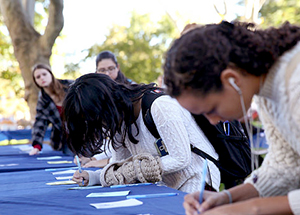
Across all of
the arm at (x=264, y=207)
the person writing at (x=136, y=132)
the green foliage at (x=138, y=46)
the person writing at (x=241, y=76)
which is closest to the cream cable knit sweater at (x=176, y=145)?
the person writing at (x=136, y=132)

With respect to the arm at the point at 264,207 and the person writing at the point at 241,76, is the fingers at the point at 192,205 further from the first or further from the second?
the arm at the point at 264,207

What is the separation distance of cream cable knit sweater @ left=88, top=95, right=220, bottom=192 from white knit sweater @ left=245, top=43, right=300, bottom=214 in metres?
0.72

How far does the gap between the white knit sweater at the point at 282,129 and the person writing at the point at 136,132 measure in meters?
0.74

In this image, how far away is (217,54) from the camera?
1117 millimetres

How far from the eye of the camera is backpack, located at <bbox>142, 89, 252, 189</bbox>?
224cm

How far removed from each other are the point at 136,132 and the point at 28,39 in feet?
25.6

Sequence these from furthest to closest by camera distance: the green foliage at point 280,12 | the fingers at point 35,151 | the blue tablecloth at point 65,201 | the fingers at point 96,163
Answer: the green foliage at point 280,12
the fingers at point 35,151
the fingers at point 96,163
the blue tablecloth at point 65,201

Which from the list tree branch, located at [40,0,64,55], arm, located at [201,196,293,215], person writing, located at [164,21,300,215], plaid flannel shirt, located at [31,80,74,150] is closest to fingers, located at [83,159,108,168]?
Answer: plaid flannel shirt, located at [31,80,74,150]

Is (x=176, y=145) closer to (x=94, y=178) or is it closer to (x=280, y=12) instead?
(x=94, y=178)

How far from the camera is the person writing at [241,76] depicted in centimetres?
111

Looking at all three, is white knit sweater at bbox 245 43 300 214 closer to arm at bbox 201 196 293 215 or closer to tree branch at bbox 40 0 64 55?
arm at bbox 201 196 293 215

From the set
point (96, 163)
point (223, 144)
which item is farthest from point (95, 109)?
point (96, 163)

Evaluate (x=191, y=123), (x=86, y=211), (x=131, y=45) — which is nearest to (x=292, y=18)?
(x=131, y=45)

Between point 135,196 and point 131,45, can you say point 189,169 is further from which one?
point 131,45
